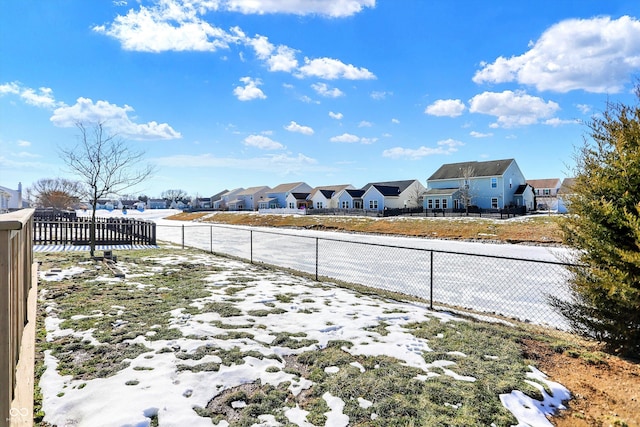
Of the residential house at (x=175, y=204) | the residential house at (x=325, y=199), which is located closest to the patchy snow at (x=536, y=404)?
the residential house at (x=325, y=199)

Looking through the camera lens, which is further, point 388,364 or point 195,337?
point 195,337

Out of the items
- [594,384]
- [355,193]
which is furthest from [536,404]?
[355,193]

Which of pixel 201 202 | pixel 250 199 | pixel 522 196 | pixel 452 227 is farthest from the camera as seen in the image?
pixel 201 202

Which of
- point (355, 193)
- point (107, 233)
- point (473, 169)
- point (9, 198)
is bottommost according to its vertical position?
point (107, 233)

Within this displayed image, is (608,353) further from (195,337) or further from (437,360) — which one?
(195,337)

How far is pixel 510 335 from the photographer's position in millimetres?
5293

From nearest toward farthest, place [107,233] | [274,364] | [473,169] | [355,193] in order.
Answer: [274,364], [107,233], [473,169], [355,193]

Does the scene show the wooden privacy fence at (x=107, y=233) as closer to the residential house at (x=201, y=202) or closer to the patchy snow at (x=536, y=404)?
the patchy snow at (x=536, y=404)

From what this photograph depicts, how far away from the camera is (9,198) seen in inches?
1124

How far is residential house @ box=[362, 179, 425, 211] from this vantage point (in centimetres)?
5153

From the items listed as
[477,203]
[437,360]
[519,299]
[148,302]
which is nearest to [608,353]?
[437,360]

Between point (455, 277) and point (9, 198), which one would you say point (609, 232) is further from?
point (9, 198)

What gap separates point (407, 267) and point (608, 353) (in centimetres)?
793

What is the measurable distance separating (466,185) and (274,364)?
45.2m
